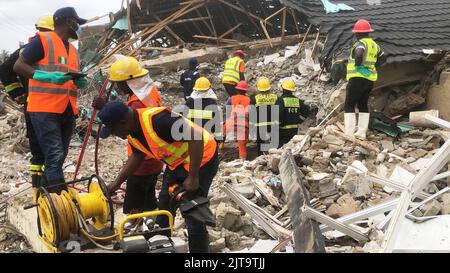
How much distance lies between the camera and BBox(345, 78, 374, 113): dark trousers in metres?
6.72

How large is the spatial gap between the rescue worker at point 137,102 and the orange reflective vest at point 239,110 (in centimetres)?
363

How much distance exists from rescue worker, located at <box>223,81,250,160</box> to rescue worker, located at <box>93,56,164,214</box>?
11.9 feet

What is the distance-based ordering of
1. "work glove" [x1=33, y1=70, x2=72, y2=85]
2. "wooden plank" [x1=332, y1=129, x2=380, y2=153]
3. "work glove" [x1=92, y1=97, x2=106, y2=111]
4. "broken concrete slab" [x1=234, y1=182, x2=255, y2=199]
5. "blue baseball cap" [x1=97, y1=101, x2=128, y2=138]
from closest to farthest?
"blue baseball cap" [x1=97, y1=101, x2=128, y2=138] → "work glove" [x1=92, y1=97, x2=106, y2=111] → "work glove" [x1=33, y1=70, x2=72, y2=85] → "broken concrete slab" [x1=234, y1=182, x2=255, y2=199] → "wooden plank" [x1=332, y1=129, x2=380, y2=153]

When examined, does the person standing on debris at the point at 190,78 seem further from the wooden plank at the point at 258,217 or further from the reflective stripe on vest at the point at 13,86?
the reflective stripe on vest at the point at 13,86

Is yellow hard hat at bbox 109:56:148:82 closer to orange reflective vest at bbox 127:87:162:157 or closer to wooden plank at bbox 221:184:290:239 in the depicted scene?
orange reflective vest at bbox 127:87:162:157

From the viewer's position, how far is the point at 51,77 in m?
4.15

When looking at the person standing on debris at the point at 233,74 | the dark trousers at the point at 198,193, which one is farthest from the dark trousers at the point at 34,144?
the person standing on debris at the point at 233,74

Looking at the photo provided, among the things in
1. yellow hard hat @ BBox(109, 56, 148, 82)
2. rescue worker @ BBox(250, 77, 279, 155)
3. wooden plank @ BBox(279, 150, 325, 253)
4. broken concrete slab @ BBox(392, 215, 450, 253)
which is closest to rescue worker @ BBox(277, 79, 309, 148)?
rescue worker @ BBox(250, 77, 279, 155)

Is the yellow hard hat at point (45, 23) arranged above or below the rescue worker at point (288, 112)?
above

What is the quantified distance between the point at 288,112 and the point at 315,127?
1.71 feet

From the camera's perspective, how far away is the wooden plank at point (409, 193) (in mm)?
3490

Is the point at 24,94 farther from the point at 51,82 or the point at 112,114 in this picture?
the point at 112,114

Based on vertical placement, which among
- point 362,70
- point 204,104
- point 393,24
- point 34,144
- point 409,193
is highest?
point 393,24

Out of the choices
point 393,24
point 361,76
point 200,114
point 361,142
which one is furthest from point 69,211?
point 393,24
